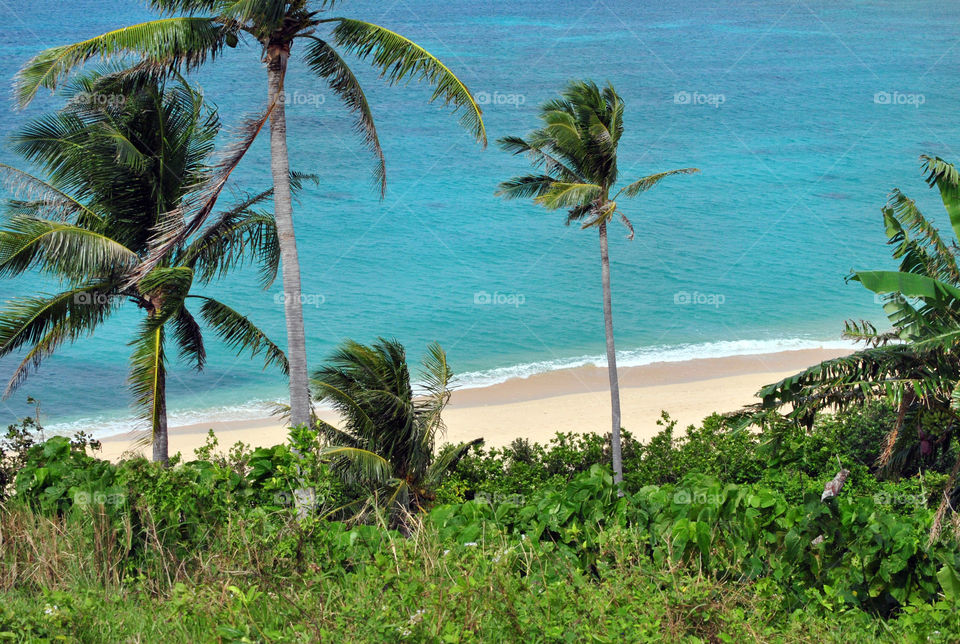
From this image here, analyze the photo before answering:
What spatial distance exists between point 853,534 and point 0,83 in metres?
74.3

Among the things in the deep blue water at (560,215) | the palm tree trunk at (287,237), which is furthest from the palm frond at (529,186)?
the deep blue water at (560,215)

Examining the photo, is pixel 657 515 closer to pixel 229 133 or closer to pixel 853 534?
pixel 853 534

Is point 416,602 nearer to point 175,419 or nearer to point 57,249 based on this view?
point 57,249

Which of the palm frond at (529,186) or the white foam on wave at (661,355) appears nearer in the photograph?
the palm frond at (529,186)

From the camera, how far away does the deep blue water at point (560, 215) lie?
3850 centimetres

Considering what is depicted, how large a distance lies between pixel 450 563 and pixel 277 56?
33.5 feet

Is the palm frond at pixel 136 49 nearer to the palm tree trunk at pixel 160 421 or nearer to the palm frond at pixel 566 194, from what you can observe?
the palm tree trunk at pixel 160 421

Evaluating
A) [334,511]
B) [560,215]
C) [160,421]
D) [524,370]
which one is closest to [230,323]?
[160,421]

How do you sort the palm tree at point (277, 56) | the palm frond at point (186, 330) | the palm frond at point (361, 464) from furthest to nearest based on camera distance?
the palm frond at point (186, 330)
the palm frond at point (361, 464)
the palm tree at point (277, 56)

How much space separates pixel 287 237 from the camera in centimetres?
1380

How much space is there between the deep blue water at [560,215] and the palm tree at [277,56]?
1.17 m

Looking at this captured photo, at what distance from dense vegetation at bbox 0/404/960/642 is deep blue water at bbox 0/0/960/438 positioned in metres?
8.52

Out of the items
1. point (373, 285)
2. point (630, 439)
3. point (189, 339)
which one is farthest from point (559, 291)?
point (189, 339)

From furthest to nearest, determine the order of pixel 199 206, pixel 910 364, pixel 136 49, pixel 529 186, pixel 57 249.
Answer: pixel 529 186, pixel 57 249, pixel 199 206, pixel 136 49, pixel 910 364
